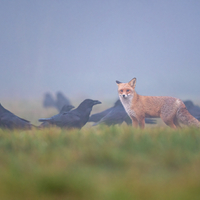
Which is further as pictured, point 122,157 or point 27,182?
point 122,157

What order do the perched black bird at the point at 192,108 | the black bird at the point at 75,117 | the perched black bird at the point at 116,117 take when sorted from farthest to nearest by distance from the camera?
the perched black bird at the point at 192,108 < the perched black bird at the point at 116,117 < the black bird at the point at 75,117

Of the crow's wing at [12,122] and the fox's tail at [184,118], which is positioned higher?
the fox's tail at [184,118]

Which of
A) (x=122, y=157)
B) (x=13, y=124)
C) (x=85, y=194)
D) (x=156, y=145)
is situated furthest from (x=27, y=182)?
(x=13, y=124)

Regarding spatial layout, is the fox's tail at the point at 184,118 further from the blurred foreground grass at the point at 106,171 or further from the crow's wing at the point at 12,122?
the crow's wing at the point at 12,122

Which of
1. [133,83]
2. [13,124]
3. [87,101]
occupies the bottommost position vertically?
[13,124]

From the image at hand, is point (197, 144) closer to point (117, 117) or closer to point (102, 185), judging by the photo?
point (102, 185)

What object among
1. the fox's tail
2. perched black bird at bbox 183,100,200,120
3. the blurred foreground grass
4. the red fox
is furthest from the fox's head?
the blurred foreground grass

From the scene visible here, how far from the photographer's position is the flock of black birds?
4156mm

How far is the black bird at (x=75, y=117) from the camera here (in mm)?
4238

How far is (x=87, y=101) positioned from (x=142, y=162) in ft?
9.48

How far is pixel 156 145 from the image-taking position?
219 cm

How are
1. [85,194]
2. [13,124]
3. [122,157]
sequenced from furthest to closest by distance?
[13,124] < [122,157] < [85,194]

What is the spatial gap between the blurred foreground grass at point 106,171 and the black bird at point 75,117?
182 centimetres

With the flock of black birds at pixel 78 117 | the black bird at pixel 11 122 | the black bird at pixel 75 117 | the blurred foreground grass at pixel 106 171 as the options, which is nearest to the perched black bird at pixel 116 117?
the flock of black birds at pixel 78 117
